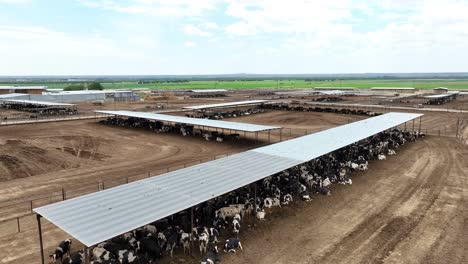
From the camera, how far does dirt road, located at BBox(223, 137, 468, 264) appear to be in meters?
14.2

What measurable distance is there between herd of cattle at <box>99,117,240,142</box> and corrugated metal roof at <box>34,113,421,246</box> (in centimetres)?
1547

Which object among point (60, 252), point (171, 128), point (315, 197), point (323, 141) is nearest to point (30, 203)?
point (60, 252)

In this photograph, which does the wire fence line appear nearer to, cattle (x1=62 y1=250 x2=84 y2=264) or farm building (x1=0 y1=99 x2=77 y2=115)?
cattle (x1=62 y1=250 x2=84 y2=264)

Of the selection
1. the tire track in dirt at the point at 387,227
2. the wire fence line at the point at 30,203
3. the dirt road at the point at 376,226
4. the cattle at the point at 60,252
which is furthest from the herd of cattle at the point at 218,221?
the wire fence line at the point at 30,203

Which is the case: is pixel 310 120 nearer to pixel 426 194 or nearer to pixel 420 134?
pixel 420 134

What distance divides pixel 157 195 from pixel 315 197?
32.8ft

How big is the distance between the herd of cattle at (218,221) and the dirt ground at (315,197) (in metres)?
0.69

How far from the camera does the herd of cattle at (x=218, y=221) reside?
13.3 meters

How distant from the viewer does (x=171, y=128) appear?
43.1m

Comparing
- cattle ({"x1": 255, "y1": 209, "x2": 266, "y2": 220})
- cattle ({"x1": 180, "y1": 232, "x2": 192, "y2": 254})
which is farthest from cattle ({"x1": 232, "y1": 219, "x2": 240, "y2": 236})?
cattle ({"x1": 180, "y1": 232, "x2": 192, "y2": 254})

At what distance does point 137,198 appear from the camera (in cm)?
1412

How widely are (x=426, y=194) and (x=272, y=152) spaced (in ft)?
30.6

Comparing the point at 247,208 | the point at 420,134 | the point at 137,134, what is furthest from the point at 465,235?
the point at 137,134

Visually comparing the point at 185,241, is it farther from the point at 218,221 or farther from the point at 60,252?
the point at 60,252
